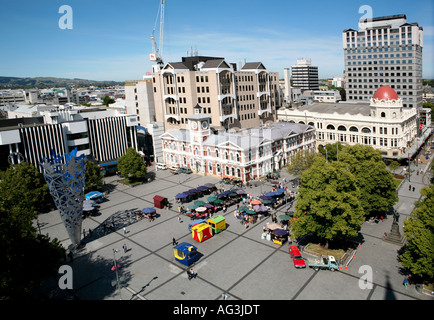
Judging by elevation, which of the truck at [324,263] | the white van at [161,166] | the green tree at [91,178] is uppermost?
the green tree at [91,178]

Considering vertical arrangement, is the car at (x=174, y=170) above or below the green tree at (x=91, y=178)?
below

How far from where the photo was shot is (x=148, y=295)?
114 ft

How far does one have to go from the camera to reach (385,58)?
13725cm

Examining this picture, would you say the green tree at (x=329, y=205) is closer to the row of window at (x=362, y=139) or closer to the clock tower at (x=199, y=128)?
the clock tower at (x=199, y=128)

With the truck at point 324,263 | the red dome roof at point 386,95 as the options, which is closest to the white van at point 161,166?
the truck at point 324,263

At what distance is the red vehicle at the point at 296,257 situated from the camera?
124ft

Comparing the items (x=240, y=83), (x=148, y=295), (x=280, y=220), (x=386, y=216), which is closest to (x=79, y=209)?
(x=148, y=295)

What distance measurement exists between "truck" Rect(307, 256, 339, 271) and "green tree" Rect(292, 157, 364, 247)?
8.53 ft

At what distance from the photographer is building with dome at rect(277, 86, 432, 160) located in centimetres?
8356

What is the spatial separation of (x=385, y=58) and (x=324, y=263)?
129169mm

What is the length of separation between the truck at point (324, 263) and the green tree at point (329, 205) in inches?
102

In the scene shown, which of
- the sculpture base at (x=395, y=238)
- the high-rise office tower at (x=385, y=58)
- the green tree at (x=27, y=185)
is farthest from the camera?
the high-rise office tower at (x=385, y=58)

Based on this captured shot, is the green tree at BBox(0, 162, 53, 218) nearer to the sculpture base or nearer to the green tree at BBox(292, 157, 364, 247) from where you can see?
the green tree at BBox(292, 157, 364, 247)
